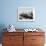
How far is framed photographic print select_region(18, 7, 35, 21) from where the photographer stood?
4000 mm

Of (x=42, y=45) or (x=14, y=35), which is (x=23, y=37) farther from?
(x=42, y=45)

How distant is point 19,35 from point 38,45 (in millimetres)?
624

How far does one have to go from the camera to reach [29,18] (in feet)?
13.2

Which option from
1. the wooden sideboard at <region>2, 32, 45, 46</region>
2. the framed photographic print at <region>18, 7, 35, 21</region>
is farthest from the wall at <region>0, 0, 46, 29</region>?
the wooden sideboard at <region>2, 32, 45, 46</region>

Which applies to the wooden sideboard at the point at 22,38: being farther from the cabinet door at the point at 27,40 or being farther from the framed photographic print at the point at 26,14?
the framed photographic print at the point at 26,14

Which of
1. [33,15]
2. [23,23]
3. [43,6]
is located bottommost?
[23,23]

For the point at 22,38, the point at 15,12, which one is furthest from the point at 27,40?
the point at 15,12

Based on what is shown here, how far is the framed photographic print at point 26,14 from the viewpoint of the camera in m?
4.00

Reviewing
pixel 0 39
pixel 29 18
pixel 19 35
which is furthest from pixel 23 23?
pixel 0 39

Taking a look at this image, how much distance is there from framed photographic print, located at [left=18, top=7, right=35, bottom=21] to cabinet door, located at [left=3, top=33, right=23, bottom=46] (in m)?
0.74

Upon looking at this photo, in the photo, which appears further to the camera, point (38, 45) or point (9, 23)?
point (9, 23)

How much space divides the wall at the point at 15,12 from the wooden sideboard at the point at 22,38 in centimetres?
58

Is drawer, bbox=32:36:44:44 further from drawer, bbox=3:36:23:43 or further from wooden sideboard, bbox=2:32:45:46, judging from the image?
drawer, bbox=3:36:23:43

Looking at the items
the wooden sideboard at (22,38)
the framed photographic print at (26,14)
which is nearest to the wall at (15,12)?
the framed photographic print at (26,14)
